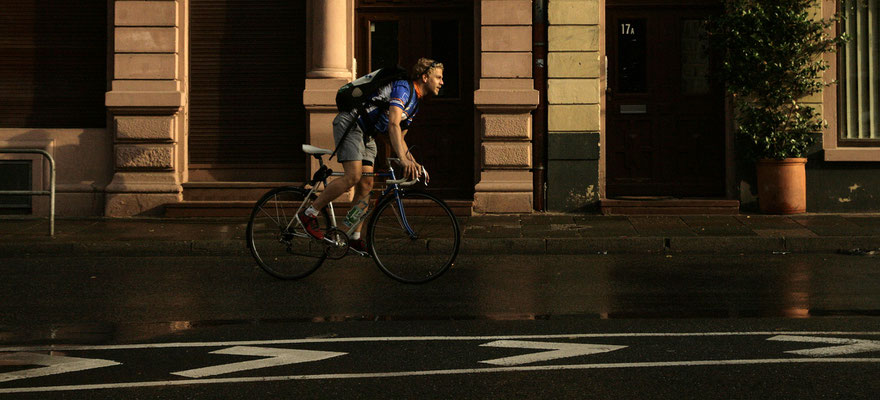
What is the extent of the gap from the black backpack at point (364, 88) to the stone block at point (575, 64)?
7.08 meters

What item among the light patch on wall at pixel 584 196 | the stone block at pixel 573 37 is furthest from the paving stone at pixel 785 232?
the stone block at pixel 573 37

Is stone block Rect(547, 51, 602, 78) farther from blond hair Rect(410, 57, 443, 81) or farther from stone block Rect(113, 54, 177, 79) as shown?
blond hair Rect(410, 57, 443, 81)

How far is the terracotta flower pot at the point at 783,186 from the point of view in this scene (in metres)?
15.1

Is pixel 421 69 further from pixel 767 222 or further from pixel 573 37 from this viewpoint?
pixel 573 37

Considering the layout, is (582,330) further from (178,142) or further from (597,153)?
(178,142)

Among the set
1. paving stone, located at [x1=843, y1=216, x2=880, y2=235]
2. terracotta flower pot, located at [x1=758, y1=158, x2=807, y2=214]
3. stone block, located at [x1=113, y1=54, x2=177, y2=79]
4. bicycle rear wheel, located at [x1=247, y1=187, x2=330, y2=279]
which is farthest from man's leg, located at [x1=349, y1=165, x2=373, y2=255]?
terracotta flower pot, located at [x1=758, y1=158, x2=807, y2=214]

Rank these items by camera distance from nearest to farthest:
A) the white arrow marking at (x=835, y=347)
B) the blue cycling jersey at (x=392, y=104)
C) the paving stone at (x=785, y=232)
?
the white arrow marking at (x=835, y=347), the blue cycling jersey at (x=392, y=104), the paving stone at (x=785, y=232)

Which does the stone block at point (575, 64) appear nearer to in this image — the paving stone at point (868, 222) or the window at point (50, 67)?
the paving stone at point (868, 222)

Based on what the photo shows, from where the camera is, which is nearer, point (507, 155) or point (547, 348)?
point (547, 348)

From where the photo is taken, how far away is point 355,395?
5227 mm

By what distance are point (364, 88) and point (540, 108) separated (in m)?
7.14

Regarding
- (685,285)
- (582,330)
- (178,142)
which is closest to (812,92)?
(685,285)

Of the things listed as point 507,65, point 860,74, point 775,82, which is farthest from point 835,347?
point 860,74

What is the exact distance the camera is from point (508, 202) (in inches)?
616
